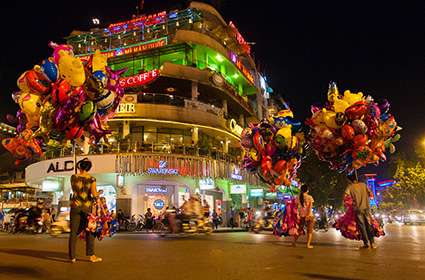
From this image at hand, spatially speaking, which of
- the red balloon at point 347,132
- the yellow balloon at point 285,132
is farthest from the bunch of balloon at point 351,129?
the yellow balloon at point 285,132

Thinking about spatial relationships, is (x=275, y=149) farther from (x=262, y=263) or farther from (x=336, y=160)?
(x=262, y=263)

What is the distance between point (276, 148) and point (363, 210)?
4.34m

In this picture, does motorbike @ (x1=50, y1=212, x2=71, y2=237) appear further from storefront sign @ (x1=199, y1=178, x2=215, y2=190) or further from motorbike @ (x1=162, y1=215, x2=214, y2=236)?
storefront sign @ (x1=199, y1=178, x2=215, y2=190)

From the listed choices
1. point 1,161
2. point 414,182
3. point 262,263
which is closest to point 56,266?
point 262,263

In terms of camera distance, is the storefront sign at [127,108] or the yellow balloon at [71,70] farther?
the storefront sign at [127,108]

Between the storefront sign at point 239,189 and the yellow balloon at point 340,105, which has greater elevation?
the yellow balloon at point 340,105

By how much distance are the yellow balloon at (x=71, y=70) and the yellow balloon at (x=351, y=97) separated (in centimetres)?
828

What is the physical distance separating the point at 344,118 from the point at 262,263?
6.97 meters

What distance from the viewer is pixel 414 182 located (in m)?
36.8

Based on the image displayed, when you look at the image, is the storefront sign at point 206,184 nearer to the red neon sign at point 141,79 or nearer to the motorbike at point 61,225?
the red neon sign at point 141,79

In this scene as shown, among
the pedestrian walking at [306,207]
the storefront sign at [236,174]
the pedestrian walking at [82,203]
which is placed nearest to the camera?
the pedestrian walking at [82,203]

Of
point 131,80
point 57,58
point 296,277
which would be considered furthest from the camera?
point 131,80

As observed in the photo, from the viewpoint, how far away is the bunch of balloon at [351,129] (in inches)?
488

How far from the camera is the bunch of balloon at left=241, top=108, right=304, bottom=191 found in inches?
551
